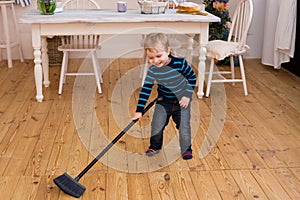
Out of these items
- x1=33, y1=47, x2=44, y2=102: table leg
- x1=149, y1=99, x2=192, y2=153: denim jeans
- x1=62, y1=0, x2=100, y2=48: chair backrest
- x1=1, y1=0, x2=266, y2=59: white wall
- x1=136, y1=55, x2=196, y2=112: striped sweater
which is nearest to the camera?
x1=136, y1=55, x2=196, y2=112: striped sweater

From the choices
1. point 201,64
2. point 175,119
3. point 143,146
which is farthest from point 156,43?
point 201,64

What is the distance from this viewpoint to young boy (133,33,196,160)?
2.38 m

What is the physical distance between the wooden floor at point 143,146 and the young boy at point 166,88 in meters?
0.13

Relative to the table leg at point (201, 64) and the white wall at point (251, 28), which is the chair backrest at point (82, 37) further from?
the table leg at point (201, 64)

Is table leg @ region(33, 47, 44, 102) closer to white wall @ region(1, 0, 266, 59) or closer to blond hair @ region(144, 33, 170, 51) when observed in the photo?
blond hair @ region(144, 33, 170, 51)

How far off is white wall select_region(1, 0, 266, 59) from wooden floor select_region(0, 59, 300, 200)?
118 cm

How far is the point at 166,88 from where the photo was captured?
2574mm

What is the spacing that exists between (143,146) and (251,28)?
2.94 metres

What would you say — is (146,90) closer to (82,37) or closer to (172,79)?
(172,79)

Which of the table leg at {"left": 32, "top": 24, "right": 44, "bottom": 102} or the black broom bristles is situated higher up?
the table leg at {"left": 32, "top": 24, "right": 44, "bottom": 102}

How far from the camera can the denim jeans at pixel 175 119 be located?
8.62 feet

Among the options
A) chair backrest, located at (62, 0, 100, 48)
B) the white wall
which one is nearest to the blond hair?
chair backrest, located at (62, 0, 100, 48)

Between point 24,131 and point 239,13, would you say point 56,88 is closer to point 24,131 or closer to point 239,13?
point 24,131

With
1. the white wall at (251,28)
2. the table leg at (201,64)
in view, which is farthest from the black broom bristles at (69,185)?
the white wall at (251,28)
